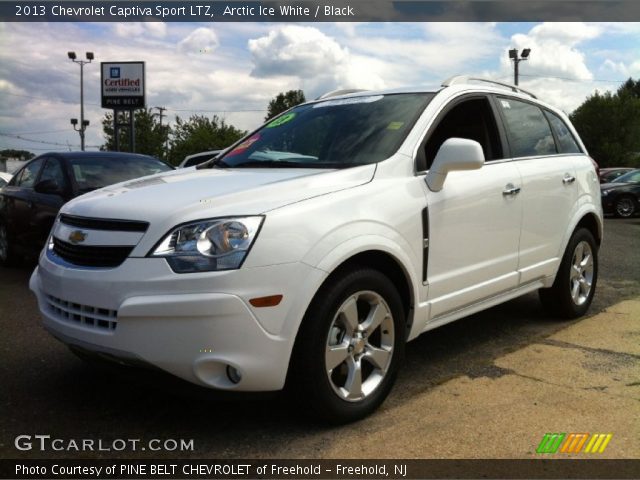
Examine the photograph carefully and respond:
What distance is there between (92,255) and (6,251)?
5.70 m

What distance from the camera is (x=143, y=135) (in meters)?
47.4

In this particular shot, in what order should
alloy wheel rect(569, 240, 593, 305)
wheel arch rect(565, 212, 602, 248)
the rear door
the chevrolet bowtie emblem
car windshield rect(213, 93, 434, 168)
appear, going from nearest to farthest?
the chevrolet bowtie emblem < car windshield rect(213, 93, 434, 168) < the rear door < alloy wheel rect(569, 240, 593, 305) < wheel arch rect(565, 212, 602, 248)

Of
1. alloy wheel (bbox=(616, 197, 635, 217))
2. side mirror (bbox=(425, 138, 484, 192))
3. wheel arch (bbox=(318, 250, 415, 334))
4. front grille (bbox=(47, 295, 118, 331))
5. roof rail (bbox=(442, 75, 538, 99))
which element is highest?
roof rail (bbox=(442, 75, 538, 99))

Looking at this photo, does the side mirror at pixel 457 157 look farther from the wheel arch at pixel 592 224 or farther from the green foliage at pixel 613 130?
the green foliage at pixel 613 130

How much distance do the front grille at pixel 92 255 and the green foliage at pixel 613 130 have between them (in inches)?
2039

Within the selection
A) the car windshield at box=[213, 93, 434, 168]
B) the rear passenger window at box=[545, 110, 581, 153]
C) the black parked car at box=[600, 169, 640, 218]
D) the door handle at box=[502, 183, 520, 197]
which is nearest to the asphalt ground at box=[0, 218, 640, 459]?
the door handle at box=[502, 183, 520, 197]

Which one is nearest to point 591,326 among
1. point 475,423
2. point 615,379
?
point 615,379

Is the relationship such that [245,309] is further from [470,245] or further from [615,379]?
[615,379]

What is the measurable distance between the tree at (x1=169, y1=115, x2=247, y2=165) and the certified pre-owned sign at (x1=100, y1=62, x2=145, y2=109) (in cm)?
2797

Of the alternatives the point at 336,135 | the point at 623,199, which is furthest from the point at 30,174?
the point at 623,199

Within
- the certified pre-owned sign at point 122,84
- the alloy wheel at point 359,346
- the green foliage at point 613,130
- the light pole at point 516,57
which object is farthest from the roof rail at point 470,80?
the green foliage at point 613,130

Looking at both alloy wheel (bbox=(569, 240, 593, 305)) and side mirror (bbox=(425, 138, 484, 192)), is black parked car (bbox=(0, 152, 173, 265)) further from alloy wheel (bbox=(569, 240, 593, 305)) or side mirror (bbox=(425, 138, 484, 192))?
alloy wheel (bbox=(569, 240, 593, 305))

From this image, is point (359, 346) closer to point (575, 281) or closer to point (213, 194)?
point (213, 194)

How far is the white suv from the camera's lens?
2.64 meters
